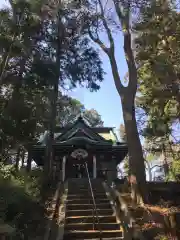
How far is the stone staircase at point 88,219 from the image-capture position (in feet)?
24.5

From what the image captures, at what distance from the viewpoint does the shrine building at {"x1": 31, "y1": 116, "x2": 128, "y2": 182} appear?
61.5ft

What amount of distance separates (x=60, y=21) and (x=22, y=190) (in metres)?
11.8

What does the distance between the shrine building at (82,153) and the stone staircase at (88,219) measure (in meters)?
7.26

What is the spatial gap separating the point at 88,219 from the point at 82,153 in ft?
36.9

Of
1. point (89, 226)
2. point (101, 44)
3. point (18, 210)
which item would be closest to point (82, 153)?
point (101, 44)

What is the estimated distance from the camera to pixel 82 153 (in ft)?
64.1

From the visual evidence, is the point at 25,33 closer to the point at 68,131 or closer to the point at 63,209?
the point at 63,209

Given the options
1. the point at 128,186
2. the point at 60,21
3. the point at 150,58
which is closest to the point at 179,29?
the point at 150,58

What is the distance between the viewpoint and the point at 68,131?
20.6 metres

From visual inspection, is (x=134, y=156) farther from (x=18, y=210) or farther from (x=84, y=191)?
(x=18, y=210)

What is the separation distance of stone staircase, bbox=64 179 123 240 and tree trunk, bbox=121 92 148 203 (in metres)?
1.11

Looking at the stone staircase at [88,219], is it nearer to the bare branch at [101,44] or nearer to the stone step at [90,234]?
the stone step at [90,234]

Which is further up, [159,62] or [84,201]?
[159,62]

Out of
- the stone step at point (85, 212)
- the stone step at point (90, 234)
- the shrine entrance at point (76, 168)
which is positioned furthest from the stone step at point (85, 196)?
the shrine entrance at point (76, 168)
